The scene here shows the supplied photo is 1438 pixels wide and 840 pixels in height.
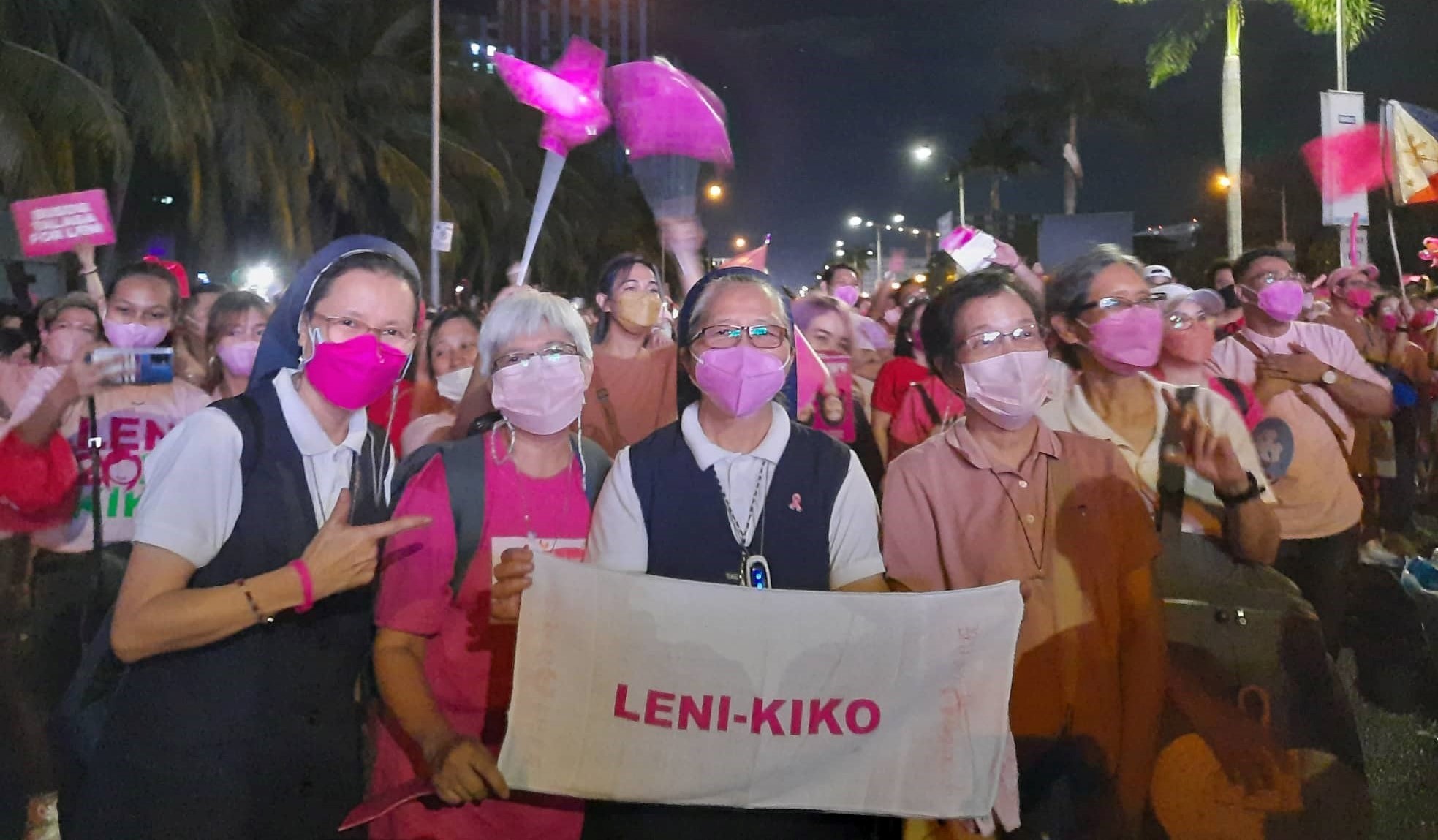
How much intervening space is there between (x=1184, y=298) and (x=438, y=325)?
3.23 meters

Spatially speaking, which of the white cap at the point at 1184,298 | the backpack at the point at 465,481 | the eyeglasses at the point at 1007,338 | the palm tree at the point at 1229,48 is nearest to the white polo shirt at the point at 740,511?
the backpack at the point at 465,481

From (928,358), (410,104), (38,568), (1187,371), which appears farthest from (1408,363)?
(410,104)

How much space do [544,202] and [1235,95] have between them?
66.4 feet

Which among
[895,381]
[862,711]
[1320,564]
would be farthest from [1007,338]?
[895,381]

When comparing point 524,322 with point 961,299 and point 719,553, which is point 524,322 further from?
point 961,299

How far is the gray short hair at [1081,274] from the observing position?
3168 mm

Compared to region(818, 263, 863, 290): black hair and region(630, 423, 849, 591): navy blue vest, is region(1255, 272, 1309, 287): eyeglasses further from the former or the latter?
region(818, 263, 863, 290): black hair

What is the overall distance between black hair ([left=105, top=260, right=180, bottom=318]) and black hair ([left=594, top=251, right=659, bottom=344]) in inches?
71.0

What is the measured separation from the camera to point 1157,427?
2.95m

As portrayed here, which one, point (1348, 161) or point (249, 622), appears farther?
point (1348, 161)

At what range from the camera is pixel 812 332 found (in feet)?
17.6

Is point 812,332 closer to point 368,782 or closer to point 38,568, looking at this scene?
point 368,782

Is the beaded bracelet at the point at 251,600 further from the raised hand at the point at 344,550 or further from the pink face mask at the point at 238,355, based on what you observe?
the pink face mask at the point at 238,355

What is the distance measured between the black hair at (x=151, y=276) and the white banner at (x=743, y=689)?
3.16 m
